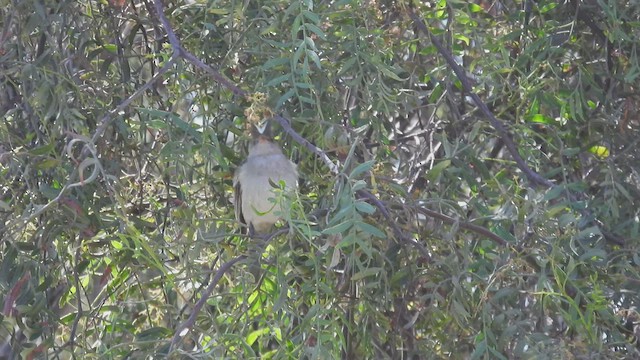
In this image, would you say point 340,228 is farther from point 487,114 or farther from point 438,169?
point 487,114

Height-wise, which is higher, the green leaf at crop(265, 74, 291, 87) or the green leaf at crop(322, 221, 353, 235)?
the green leaf at crop(265, 74, 291, 87)

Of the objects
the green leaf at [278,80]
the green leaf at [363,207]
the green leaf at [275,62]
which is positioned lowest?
the green leaf at [363,207]

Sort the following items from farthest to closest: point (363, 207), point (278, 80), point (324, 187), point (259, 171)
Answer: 1. point (259, 171)
2. point (324, 187)
3. point (278, 80)
4. point (363, 207)

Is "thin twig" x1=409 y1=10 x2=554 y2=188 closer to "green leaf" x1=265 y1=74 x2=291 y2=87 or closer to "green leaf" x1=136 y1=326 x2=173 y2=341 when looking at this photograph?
"green leaf" x1=265 y1=74 x2=291 y2=87

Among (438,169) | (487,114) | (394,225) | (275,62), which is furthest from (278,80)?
(487,114)

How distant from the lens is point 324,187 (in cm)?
399

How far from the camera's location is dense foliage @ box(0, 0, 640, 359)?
3430 mm

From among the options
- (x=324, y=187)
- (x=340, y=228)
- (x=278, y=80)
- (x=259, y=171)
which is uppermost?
(x=278, y=80)

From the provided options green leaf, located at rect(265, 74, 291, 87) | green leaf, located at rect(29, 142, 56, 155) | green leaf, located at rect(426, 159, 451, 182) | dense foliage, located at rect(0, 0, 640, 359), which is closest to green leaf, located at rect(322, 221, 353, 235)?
dense foliage, located at rect(0, 0, 640, 359)

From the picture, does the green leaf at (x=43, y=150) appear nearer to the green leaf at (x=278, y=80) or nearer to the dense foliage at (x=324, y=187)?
the dense foliage at (x=324, y=187)

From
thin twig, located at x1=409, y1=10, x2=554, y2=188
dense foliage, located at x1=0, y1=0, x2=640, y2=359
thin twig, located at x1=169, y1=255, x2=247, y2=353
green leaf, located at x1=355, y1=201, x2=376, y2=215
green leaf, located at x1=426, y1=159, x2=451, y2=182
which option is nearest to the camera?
green leaf, located at x1=355, y1=201, x2=376, y2=215

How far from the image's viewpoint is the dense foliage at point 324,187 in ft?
11.3

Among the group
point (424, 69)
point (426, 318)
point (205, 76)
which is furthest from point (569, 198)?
Result: point (205, 76)

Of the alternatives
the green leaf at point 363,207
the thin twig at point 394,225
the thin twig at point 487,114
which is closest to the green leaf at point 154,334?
the thin twig at point 394,225
